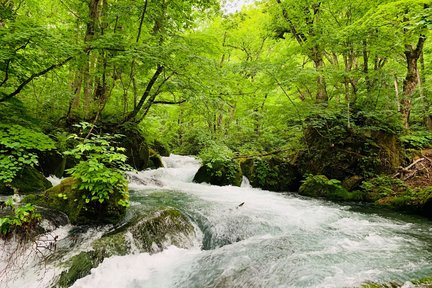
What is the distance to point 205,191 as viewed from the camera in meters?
9.55

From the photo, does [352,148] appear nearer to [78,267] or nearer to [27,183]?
[78,267]

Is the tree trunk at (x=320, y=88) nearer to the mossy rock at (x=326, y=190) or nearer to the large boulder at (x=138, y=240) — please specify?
the mossy rock at (x=326, y=190)

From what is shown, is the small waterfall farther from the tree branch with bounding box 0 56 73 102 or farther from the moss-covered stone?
the tree branch with bounding box 0 56 73 102

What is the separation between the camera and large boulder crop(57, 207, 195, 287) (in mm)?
3969

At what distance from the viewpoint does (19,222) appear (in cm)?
380

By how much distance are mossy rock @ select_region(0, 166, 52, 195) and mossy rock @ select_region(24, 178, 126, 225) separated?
4.31 feet

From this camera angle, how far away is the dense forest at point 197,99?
5.26 m

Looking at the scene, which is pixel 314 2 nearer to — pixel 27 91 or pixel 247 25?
pixel 247 25

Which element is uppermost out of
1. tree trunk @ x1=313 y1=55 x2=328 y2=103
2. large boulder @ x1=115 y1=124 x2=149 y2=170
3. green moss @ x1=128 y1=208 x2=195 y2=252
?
tree trunk @ x1=313 y1=55 x2=328 y2=103

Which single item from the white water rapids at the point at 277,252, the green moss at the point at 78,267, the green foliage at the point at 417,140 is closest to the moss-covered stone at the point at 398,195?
the white water rapids at the point at 277,252

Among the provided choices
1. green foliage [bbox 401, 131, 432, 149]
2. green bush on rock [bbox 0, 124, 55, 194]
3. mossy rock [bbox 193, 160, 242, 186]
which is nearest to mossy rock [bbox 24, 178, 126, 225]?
green bush on rock [bbox 0, 124, 55, 194]

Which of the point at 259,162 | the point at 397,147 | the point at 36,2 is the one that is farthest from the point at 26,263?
the point at 397,147

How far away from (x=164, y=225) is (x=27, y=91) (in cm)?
597

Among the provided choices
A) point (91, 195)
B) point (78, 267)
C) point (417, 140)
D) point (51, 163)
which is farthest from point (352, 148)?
point (51, 163)
